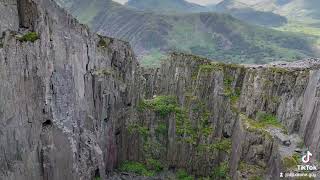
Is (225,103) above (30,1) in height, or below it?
below

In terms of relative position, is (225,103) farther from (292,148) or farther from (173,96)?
(292,148)

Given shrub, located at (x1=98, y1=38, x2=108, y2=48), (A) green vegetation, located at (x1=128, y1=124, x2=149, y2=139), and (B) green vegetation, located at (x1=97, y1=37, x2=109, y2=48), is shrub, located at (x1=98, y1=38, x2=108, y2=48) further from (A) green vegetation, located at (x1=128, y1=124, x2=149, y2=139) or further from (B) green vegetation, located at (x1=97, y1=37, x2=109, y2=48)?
(A) green vegetation, located at (x1=128, y1=124, x2=149, y2=139)

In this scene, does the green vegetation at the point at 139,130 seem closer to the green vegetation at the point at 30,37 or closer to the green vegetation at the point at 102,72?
the green vegetation at the point at 102,72

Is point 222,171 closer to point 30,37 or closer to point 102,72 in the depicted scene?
point 102,72

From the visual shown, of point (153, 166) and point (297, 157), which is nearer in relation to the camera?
point (297, 157)

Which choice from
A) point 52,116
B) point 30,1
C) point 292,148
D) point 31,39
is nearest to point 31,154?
point 52,116

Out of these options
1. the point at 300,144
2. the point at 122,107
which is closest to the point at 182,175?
the point at 122,107

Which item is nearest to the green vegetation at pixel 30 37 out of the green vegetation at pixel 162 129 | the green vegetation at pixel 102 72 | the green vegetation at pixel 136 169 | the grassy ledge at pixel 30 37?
the grassy ledge at pixel 30 37

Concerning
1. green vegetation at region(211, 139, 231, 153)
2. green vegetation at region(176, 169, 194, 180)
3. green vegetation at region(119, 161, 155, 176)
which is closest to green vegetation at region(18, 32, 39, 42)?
green vegetation at region(119, 161, 155, 176)
